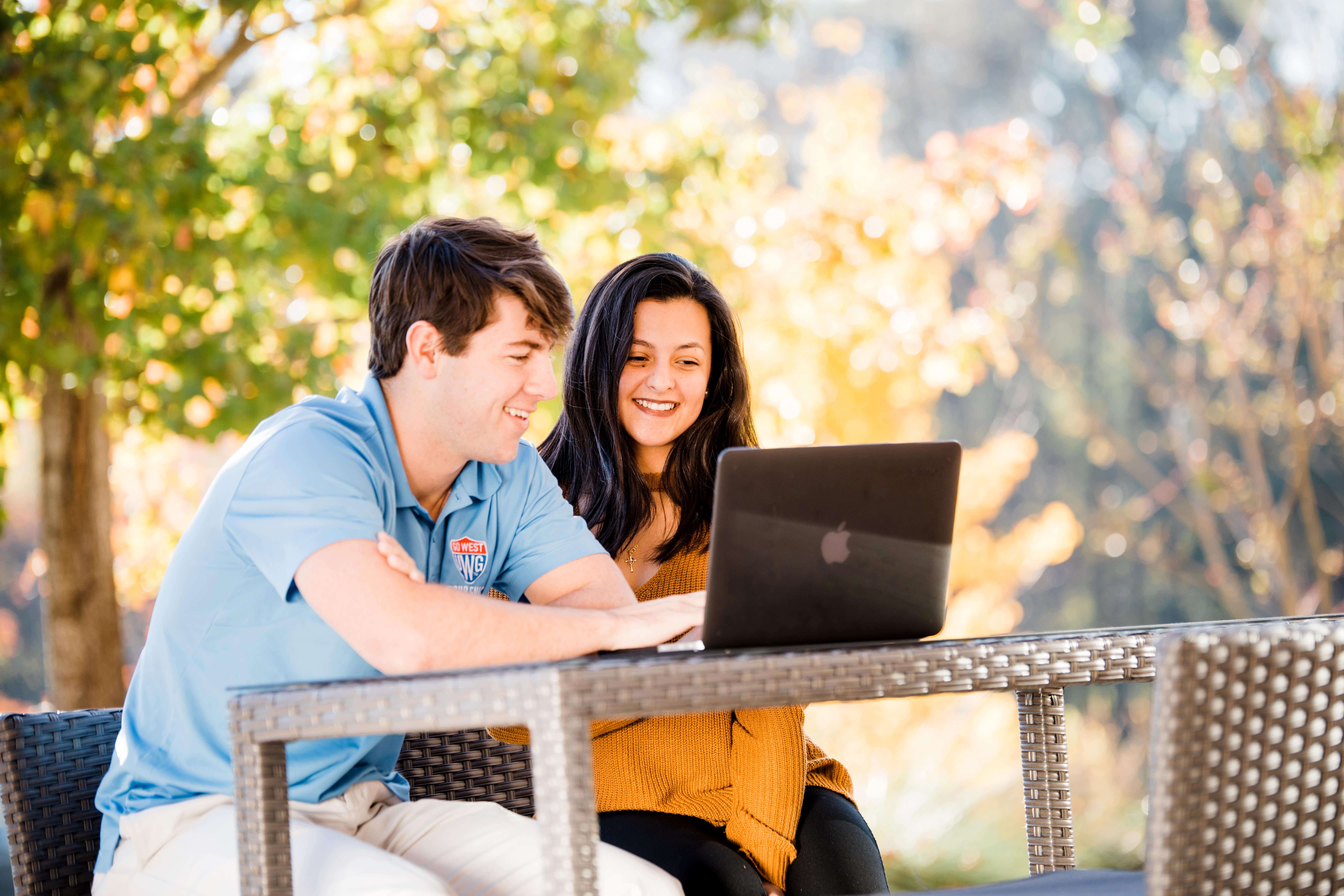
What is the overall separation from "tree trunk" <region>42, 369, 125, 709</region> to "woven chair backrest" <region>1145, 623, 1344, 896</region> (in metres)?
3.19

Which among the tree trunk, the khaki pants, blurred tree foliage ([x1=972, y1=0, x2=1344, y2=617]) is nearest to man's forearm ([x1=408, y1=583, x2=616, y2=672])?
the khaki pants

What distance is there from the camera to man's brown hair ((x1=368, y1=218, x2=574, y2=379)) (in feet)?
5.89

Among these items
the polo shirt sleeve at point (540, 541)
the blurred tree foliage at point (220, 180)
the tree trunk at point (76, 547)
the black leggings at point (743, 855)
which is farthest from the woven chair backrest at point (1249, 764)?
the tree trunk at point (76, 547)

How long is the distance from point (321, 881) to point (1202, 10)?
6.20 m

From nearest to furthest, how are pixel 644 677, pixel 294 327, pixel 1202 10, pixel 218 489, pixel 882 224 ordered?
pixel 644 677 → pixel 218 489 → pixel 294 327 → pixel 882 224 → pixel 1202 10

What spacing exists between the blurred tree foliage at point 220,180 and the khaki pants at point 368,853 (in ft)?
5.70

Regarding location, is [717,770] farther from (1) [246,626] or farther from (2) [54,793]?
(2) [54,793]

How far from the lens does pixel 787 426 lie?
468 cm

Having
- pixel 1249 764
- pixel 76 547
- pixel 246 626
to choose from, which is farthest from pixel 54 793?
pixel 76 547

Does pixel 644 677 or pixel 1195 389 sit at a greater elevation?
pixel 1195 389

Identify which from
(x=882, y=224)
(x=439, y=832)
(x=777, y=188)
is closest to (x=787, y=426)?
(x=882, y=224)

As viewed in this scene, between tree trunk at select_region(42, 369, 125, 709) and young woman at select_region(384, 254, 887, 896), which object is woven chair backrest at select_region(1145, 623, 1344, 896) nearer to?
young woman at select_region(384, 254, 887, 896)

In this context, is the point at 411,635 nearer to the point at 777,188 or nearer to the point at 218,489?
the point at 218,489

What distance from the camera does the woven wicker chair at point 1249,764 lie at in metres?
1.09
